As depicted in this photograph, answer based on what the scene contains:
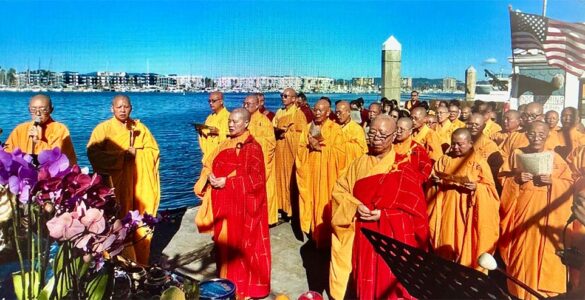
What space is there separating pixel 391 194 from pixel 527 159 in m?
1.98

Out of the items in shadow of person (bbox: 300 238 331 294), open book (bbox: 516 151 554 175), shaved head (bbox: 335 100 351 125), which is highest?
shaved head (bbox: 335 100 351 125)

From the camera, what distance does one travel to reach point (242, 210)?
5.01 meters

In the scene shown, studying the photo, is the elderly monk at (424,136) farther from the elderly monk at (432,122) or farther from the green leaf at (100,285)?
the green leaf at (100,285)

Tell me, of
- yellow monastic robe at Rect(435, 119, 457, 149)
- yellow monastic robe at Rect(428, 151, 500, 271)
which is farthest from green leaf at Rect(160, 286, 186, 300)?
yellow monastic robe at Rect(435, 119, 457, 149)

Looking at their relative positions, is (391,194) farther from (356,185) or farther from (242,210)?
(242,210)

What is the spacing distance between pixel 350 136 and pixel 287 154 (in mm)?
2045

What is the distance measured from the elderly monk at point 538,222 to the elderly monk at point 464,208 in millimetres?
265

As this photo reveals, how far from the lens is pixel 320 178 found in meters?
7.12

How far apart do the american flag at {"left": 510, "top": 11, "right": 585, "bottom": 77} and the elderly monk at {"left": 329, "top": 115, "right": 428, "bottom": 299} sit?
A: 17.6 ft

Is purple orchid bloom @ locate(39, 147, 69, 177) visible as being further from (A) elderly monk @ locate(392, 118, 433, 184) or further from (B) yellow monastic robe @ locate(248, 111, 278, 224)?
(B) yellow monastic robe @ locate(248, 111, 278, 224)

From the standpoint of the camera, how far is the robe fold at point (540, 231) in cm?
509

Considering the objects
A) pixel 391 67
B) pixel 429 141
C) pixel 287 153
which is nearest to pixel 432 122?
pixel 429 141

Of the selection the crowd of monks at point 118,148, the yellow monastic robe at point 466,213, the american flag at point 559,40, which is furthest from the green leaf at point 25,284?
the american flag at point 559,40

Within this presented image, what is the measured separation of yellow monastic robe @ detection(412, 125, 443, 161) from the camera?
7493mm
